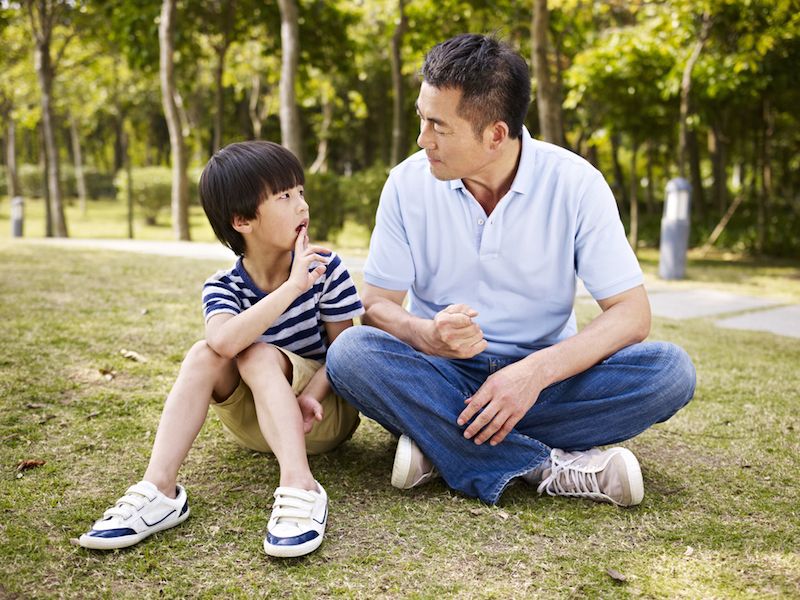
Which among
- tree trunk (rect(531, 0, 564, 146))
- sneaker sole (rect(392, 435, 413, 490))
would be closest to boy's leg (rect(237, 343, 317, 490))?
sneaker sole (rect(392, 435, 413, 490))

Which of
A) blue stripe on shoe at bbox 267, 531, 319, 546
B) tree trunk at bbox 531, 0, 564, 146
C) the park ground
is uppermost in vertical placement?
tree trunk at bbox 531, 0, 564, 146

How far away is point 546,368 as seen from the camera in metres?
2.24

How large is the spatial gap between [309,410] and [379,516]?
0.37m

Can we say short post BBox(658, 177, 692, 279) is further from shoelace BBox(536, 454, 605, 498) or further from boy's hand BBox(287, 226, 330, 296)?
boy's hand BBox(287, 226, 330, 296)

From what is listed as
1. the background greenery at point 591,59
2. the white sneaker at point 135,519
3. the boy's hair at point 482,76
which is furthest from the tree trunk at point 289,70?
the white sneaker at point 135,519

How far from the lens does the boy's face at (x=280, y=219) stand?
2363 mm

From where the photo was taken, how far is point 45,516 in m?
2.08

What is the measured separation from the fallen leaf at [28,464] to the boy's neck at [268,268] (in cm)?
91

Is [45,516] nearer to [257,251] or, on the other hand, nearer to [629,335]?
[257,251]

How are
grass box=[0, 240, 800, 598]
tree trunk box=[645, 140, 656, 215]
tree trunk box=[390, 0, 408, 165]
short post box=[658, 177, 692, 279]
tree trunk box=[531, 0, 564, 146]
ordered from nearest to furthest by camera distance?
grass box=[0, 240, 800, 598]
tree trunk box=[531, 0, 564, 146]
short post box=[658, 177, 692, 279]
tree trunk box=[390, 0, 408, 165]
tree trunk box=[645, 140, 656, 215]

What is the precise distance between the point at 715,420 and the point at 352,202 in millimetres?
9038

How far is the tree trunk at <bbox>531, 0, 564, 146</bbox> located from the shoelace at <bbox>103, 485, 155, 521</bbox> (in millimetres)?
6938

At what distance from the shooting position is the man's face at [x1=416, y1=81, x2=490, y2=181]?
7.84 ft

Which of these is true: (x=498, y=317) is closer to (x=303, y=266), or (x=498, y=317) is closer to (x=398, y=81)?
(x=303, y=266)
